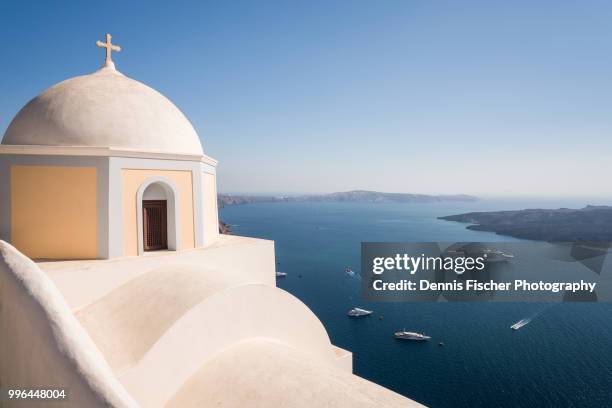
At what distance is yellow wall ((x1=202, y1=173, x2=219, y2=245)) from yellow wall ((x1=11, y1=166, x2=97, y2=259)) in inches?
79.0

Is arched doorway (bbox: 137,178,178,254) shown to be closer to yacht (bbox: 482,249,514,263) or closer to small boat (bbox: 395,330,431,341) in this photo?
small boat (bbox: 395,330,431,341)

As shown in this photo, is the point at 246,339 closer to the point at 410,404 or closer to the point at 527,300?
the point at 410,404

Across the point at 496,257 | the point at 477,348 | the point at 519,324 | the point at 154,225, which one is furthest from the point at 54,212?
the point at 496,257

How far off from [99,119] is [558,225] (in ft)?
233

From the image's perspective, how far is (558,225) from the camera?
61469mm

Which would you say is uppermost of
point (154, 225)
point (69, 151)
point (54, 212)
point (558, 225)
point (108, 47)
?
point (108, 47)

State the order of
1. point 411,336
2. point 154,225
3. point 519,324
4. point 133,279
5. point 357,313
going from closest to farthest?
point 133,279 < point 154,225 < point 411,336 < point 519,324 < point 357,313

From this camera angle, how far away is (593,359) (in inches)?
886

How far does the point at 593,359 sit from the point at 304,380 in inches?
1035

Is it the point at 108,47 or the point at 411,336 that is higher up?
the point at 108,47

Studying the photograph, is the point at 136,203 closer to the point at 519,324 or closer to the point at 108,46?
the point at 108,46

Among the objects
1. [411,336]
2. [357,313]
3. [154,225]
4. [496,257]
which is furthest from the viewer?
[496,257]

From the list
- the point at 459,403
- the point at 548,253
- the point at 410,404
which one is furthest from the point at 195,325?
the point at 548,253

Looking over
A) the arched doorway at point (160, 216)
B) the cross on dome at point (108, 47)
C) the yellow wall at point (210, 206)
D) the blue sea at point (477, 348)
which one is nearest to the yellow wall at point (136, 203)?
the arched doorway at point (160, 216)
